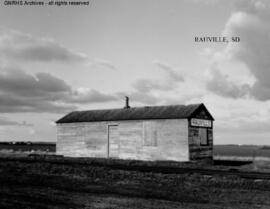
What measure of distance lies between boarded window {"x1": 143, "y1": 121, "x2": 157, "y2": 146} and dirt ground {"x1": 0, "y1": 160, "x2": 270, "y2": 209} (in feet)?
47.9

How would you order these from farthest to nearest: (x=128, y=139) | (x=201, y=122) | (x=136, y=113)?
(x=136, y=113), (x=128, y=139), (x=201, y=122)

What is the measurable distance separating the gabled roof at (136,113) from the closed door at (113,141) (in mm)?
976

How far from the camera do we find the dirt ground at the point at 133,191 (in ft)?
35.2

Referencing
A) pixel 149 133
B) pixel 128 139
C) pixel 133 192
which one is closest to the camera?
pixel 133 192

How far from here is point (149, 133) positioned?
33.5 metres

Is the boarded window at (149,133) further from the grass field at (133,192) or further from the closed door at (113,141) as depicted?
the grass field at (133,192)

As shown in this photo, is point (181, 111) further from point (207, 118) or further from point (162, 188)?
point (162, 188)

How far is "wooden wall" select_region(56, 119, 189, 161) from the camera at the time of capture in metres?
32.1

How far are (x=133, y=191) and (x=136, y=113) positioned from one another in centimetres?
2227

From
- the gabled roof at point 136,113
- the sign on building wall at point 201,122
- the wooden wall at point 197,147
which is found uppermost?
the gabled roof at point 136,113

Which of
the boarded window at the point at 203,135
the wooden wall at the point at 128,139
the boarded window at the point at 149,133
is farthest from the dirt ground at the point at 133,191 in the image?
the boarded window at the point at 203,135

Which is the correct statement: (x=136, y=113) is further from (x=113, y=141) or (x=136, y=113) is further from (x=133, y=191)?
(x=133, y=191)

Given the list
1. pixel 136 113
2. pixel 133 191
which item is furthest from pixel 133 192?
pixel 136 113

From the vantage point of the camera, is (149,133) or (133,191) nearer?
(133,191)
